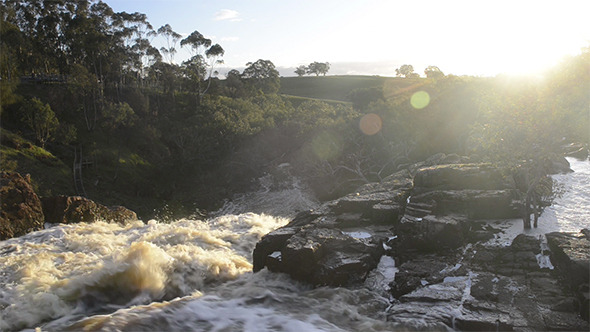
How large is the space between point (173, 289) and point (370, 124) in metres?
36.7

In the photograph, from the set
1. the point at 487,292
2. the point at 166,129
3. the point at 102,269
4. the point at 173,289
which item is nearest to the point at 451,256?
the point at 487,292

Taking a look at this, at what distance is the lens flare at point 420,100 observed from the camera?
45.7m

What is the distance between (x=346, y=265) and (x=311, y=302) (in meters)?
1.95

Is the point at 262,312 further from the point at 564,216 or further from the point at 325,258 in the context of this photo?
the point at 564,216

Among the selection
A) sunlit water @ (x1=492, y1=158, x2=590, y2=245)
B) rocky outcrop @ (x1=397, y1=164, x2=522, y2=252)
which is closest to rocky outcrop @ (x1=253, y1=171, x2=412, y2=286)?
rocky outcrop @ (x1=397, y1=164, x2=522, y2=252)

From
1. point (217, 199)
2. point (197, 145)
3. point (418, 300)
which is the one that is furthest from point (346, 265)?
point (197, 145)

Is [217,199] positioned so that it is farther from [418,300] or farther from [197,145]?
[418,300]

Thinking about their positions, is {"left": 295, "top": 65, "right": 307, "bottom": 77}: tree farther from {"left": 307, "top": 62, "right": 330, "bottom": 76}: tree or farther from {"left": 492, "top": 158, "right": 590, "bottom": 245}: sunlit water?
{"left": 492, "top": 158, "right": 590, "bottom": 245}: sunlit water

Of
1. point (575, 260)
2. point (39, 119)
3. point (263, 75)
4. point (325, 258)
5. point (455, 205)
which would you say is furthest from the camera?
point (263, 75)

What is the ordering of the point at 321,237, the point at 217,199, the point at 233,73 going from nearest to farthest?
the point at 321,237 < the point at 217,199 < the point at 233,73

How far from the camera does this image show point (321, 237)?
15.6 m

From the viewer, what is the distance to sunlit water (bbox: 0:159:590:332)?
11.6 metres

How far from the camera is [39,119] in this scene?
4647cm

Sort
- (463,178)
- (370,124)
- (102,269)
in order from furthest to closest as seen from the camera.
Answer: (370,124) → (463,178) → (102,269)
